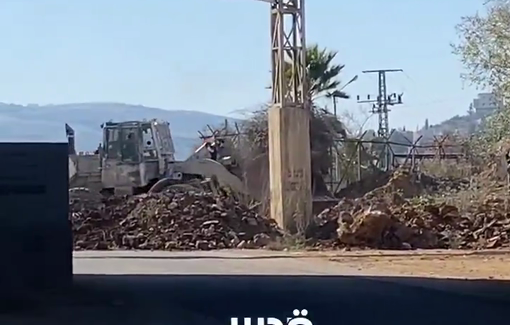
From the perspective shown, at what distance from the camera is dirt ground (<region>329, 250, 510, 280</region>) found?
4961 millimetres

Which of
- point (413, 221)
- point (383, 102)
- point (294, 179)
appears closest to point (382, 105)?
point (383, 102)

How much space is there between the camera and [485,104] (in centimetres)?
575

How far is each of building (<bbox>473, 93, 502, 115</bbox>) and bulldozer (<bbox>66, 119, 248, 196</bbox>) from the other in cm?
136

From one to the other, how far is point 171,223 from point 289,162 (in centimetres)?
95

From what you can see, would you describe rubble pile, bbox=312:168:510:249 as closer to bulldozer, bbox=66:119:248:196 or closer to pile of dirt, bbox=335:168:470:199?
pile of dirt, bbox=335:168:470:199

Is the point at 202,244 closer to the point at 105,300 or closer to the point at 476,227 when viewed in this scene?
the point at 105,300

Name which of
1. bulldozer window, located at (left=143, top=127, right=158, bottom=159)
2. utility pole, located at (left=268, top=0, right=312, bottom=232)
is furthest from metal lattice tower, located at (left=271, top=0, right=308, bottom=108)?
bulldozer window, located at (left=143, top=127, right=158, bottom=159)

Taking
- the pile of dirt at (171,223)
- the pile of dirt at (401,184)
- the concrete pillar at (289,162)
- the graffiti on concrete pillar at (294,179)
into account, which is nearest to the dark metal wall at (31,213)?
the pile of dirt at (171,223)

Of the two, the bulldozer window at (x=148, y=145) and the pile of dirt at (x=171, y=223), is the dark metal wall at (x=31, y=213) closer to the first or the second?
the pile of dirt at (x=171, y=223)

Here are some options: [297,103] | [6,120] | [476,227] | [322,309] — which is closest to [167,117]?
[6,120]

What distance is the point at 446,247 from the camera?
7.27m

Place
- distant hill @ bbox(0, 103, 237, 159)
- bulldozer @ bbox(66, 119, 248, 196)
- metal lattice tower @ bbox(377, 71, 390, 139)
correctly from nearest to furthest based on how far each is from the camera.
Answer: distant hill @ bbox(0, 103, 237, 159) < bulldozer @ bbox(66, 119, 248, 196) < metal lattice tower @ bbox(377, 71, 390, 139)

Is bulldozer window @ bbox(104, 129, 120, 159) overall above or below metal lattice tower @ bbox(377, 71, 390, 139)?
below

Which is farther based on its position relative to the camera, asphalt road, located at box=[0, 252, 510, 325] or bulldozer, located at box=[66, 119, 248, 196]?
bulldozer, located at box=[66, 119, 248, 196]
